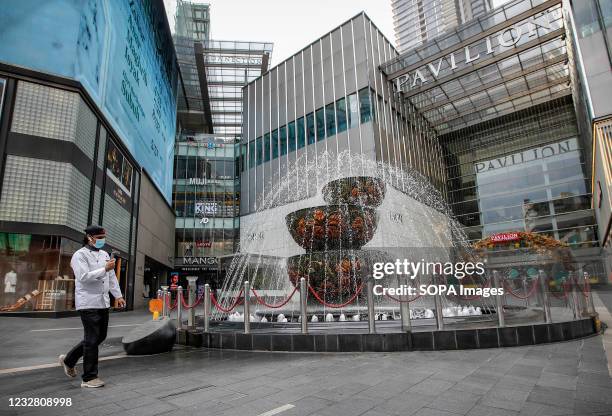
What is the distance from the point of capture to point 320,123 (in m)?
27.9

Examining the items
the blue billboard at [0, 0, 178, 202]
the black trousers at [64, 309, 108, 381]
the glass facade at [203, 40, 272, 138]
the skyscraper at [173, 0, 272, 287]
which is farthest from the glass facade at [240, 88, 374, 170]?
the black trousers at [64, 309, 108, 381]

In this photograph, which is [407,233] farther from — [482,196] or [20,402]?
[20,402]

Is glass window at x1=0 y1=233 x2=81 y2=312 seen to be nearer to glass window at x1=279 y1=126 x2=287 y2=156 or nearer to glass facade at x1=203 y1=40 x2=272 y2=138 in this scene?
glass window at x1=279 y1=126 x2=287 y2=156

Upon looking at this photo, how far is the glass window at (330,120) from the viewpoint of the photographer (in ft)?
88.1

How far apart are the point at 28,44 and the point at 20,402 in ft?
54.6

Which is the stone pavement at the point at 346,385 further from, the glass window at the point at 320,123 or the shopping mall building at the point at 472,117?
the glass window at the point at 320,123

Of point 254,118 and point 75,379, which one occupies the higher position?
point 254,118

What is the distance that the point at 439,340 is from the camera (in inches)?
238

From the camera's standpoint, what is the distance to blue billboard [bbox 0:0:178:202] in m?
15.0

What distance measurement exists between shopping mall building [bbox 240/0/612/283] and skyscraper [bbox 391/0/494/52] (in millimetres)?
93365

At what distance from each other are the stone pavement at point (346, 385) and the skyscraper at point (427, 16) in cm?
12993

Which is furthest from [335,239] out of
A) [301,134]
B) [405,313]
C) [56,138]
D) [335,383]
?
[301,134]

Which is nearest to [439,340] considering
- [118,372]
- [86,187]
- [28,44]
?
[118,372]

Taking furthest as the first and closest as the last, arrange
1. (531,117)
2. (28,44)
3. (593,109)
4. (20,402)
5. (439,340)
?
(531,117) < (593,109) < (28,44) < (439,340) < (20,402)
